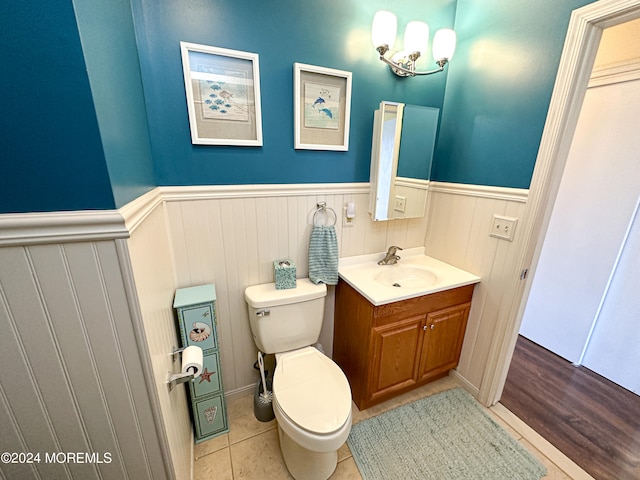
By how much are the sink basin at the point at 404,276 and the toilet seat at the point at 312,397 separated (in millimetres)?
645

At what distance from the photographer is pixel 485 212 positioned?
1.53 metres

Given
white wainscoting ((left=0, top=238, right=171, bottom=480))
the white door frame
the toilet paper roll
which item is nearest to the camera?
white wainscoting ((left=0, top=238, right=171, bottom=480))

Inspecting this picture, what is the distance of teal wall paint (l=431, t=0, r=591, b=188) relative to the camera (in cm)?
121

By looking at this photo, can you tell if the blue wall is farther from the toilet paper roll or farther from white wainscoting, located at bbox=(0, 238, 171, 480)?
the toilet paper roll

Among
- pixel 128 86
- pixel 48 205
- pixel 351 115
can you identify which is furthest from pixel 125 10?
pixel 351 115

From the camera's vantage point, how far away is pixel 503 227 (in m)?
1.44

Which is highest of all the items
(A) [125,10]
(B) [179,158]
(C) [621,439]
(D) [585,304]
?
(A) [125,10]

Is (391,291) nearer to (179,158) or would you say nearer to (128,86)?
(179,158)

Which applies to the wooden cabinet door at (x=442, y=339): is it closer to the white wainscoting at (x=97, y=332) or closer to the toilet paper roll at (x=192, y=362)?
the white wainscoting at (x=97, y=332)

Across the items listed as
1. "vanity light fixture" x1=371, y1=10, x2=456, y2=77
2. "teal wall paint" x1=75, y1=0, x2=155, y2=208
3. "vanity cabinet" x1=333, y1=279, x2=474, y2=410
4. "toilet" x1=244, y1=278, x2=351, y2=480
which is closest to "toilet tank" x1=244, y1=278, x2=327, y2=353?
A: "toilet" x1=244, y1=278, x2=351, y2=480

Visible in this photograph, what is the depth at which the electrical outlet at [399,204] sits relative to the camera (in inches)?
67.1

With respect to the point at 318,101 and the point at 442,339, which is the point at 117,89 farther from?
the point at 442,339

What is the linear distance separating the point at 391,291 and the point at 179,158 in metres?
1.26

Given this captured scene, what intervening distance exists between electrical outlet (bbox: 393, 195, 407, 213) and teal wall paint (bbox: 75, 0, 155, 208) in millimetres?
1361
